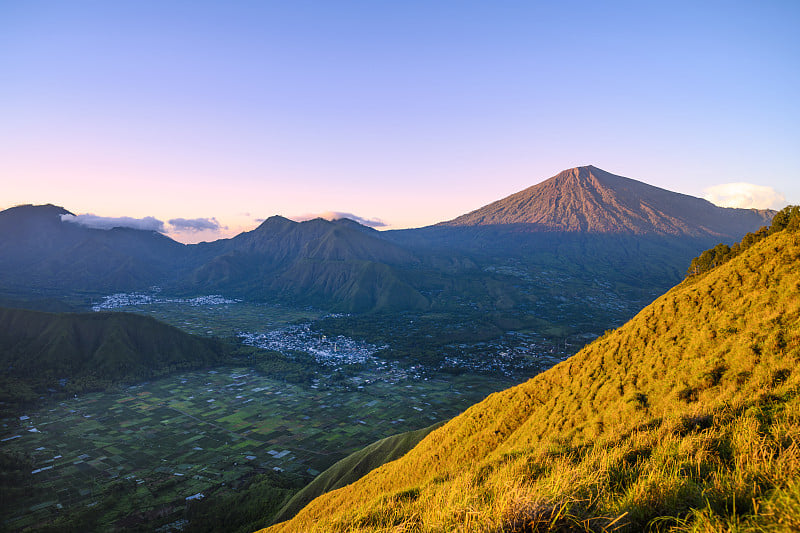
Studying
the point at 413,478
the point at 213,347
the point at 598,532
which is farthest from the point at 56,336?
the point at 598,532

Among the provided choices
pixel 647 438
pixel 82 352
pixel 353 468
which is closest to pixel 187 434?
pixel 353 468

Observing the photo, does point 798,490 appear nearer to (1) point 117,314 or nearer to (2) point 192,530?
(2) point 192,530

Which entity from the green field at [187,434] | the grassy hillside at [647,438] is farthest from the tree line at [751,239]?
the green field at [187,434]

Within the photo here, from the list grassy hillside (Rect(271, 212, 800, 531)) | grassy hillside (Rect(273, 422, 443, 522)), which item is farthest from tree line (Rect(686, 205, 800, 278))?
grassy hillside (Rect(273, 422, 443, 522))

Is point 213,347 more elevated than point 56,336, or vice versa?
point 56,336

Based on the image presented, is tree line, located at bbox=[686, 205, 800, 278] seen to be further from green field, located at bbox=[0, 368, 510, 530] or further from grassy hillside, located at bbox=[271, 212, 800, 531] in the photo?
green field, located at bbox=[0, 368, 510, 530]

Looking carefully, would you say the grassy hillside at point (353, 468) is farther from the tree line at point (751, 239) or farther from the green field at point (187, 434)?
the tree line at point (751, 239)
